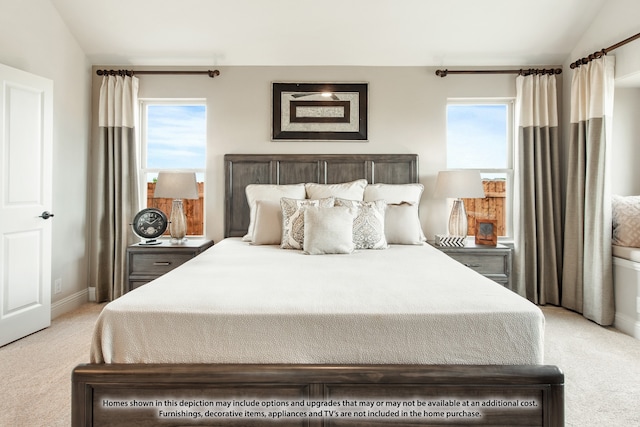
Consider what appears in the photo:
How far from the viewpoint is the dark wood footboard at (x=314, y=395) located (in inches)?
58.6

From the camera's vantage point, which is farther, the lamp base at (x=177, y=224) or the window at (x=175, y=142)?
the window at (x=175, y=142)

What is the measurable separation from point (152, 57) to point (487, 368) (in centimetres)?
401

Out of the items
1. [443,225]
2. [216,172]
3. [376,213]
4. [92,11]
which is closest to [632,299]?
[443,225]

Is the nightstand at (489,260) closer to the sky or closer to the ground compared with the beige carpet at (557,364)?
closer to the sky

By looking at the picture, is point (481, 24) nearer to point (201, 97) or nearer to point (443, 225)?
point (443, 225)

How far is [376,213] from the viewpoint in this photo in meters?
3.16

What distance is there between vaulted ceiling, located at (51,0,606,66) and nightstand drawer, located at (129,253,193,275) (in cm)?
196

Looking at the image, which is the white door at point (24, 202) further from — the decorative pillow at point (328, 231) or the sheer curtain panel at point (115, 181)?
the decorative pillow at point (328, 231)

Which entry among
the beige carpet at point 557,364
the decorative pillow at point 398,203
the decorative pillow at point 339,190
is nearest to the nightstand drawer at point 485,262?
the decorative pillow at point 398,203

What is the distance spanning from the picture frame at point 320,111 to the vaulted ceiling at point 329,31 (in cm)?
26

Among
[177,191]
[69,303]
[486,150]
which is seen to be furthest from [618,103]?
[69,303]

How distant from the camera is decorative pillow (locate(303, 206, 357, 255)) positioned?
283cm

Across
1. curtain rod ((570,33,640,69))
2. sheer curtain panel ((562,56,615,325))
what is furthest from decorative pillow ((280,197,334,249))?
curtain rod ((570,33,640,69))

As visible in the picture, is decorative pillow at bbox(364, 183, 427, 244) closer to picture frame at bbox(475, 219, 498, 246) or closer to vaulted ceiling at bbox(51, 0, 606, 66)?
picture frame at bbox(475, 219, 498, 246)
